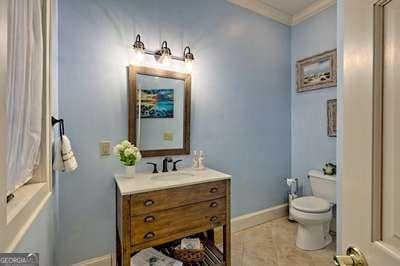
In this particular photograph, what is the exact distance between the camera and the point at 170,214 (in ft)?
5.59

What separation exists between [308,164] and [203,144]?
1475 mm

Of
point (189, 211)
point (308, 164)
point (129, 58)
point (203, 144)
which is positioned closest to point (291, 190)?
point (308, 164)

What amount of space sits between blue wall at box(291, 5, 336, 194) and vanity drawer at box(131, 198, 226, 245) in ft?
5.02

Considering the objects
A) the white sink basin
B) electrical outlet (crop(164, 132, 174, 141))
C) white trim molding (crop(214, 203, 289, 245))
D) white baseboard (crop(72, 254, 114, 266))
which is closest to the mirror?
electrical outlet (crop(164, 132, 174, 141))

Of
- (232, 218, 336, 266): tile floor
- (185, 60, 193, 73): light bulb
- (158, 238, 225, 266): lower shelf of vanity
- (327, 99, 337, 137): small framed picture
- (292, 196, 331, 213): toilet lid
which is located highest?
(185, 60, 193, 73): light bulb

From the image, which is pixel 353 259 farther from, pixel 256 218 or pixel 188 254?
pixel 256 218

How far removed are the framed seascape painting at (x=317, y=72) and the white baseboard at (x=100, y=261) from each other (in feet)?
9.49

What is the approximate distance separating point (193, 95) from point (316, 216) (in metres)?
1.71

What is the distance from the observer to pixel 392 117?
0.52 metres

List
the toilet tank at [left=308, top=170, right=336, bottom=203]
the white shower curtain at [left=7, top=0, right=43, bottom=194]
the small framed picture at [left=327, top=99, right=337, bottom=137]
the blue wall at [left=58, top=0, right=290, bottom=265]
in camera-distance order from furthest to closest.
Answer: the small framed picture at [left=327, top=99, right=337, bottom=137]
the toilet tank at [left=308, top=170, right=336, bottom=203]
the blue wall at [left=58, top=0, right=290, bottom=265]
the white shower curtain at [left=7, top=0, right=43, bottom=194]

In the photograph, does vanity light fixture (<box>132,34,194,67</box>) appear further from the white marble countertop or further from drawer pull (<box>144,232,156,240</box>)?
drawer pull (<box>144,232,156,240</box>)

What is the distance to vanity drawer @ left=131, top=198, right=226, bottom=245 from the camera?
62.6 inches

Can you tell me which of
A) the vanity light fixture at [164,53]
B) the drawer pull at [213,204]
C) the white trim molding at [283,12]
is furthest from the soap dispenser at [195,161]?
the white trim molding at [283,12]

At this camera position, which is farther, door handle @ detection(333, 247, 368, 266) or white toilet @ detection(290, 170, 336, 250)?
white toilet @ detection(290, 170, 336, 250)
